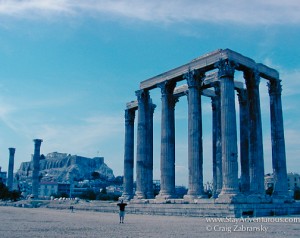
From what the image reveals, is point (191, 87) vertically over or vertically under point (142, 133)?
over

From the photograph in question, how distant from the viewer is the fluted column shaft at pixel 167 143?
46.5 m

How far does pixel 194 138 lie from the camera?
43.0 meters

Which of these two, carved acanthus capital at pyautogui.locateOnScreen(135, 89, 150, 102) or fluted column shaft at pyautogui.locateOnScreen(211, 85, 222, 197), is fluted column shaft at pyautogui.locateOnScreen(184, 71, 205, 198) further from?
carved acanthus capital at pyautogui.locateOnScreen(135, 89, 150, 102)

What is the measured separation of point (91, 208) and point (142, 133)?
1322cm

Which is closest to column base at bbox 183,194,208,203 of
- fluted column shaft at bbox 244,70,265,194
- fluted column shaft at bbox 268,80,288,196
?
fluted column shaft at bbox 244,70,265,194

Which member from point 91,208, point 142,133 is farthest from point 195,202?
point 91,208

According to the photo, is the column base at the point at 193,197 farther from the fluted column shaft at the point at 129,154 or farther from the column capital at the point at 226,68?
the fluted column shaft at the point at 129,154

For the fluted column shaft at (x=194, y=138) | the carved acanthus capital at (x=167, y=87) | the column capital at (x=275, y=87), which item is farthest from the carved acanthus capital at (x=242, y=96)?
the carved acanthus capital at (x=167, y=87)

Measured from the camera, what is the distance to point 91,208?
55.0 meters

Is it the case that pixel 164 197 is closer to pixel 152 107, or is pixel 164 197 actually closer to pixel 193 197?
pixel 193 197

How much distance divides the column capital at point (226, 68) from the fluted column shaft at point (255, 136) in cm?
468

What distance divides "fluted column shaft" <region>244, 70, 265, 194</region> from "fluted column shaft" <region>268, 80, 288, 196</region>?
2458 millimetres

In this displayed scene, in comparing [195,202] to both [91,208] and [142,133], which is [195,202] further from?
[91,208]

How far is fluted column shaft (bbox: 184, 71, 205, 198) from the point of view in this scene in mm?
42094
